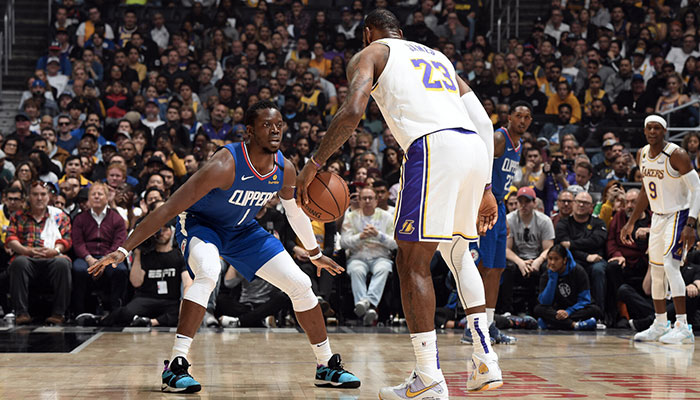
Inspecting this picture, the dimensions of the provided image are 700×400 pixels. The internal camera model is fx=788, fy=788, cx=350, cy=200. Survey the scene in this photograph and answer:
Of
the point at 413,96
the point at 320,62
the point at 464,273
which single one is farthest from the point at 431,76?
the point at 320,62

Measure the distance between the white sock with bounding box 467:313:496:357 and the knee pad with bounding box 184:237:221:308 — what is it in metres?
1.31

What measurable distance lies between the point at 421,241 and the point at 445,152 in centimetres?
41

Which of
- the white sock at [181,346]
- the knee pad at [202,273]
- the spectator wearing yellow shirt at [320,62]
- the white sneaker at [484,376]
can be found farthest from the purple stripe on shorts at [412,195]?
the spectator wearing yellow shirt at [320,62]

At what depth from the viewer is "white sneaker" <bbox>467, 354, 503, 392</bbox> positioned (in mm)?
3518

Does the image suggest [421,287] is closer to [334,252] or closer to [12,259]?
[334,252]

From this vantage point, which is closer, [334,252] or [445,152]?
[445,152]

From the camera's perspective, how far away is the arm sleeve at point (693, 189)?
6.92 m

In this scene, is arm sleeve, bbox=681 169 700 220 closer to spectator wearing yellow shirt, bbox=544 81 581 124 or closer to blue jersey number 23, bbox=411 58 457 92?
blue jersey number 23, bbox=411 58 457 92

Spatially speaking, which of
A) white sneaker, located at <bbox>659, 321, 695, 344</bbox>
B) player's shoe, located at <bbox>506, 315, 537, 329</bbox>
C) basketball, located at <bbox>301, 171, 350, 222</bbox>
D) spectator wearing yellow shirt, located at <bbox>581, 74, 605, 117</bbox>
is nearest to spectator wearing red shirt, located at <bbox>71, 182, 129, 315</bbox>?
player's shoe, located at <bbox>506, 315, 537, 329</bbox>

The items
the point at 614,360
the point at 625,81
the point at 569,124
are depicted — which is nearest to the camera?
the point at 614,360

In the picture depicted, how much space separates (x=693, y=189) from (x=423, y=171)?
441 cm

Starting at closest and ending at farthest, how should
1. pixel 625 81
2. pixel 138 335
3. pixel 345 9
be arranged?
pixel 138 335 < pixel 625 81 < pixel 345 9

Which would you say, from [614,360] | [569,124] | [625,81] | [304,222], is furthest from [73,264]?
[625,81]

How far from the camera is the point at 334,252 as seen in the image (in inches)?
342
